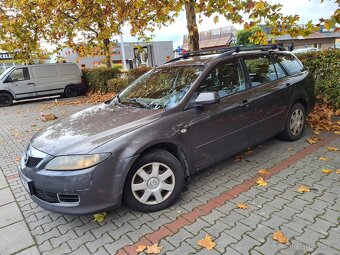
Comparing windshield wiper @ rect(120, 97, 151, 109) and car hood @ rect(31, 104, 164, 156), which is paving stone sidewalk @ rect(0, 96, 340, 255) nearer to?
car hood @ rect(31, 104, 164, 156)

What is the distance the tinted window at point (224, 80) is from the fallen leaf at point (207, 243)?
1783 millimetres

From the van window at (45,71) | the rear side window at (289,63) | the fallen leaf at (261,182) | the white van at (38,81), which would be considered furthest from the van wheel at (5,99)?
the fallen leaf at (261,182)

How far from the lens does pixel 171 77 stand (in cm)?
413

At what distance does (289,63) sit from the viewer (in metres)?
5.13

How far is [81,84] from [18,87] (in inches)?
132

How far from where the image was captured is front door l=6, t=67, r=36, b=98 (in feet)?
48.4

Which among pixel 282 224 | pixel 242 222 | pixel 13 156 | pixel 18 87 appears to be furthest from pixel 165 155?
pixel 18 87

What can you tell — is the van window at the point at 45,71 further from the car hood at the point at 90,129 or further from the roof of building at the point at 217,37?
the roof of building at the point at 217,37

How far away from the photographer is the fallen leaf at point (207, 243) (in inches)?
106

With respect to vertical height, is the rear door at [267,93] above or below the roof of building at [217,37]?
below

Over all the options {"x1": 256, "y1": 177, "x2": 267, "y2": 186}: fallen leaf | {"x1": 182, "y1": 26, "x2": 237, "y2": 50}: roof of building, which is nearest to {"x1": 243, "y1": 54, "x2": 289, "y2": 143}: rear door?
{"x1": 256, "y1": 177, "x2": 267, "y2": 186}: fallen leaf

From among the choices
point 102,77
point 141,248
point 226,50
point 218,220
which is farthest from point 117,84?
point 141,248

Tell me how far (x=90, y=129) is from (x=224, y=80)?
1.95 meters

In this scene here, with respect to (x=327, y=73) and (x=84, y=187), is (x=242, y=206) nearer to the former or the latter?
(x=84, y=187)
